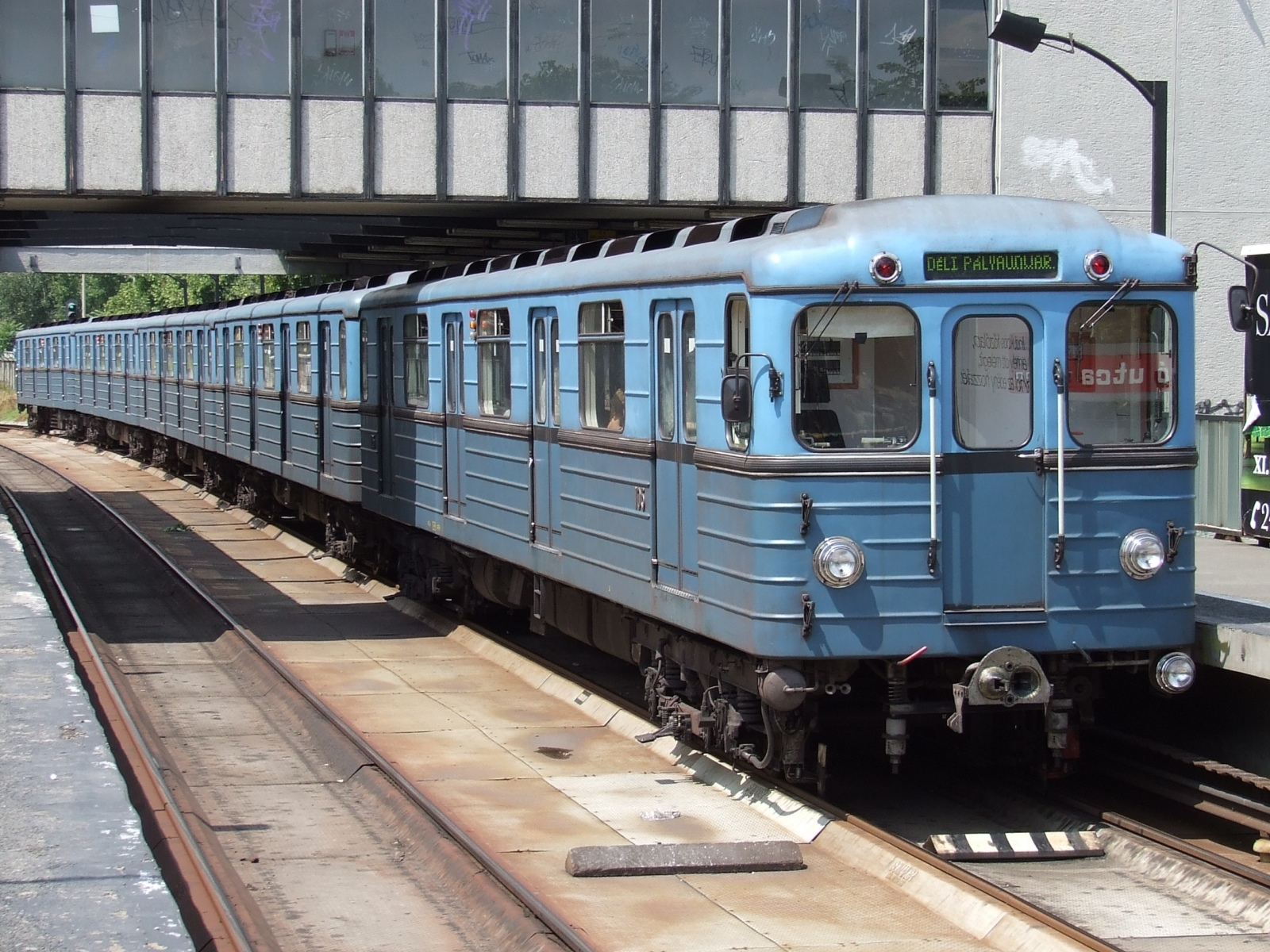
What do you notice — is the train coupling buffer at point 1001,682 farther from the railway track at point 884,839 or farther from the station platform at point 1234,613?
the station platform at point 1234,613

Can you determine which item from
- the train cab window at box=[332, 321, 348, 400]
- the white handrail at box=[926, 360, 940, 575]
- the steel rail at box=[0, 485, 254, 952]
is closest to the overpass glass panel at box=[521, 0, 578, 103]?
the train cab window at box=[332, 321, 348, 400]

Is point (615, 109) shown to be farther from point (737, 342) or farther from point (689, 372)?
point (737, 342)

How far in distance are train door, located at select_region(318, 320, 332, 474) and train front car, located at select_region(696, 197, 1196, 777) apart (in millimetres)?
11267

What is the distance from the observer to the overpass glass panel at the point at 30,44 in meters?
18.9

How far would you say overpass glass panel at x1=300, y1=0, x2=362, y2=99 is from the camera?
2000 cm

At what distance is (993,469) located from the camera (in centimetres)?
877

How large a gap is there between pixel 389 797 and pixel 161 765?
1724 millimetres

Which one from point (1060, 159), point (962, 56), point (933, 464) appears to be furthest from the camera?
point (1060, 159)

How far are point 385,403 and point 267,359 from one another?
6537 mm

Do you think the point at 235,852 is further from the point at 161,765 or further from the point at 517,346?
the point at 517,346

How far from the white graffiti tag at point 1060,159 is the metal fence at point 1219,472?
18.3 ft

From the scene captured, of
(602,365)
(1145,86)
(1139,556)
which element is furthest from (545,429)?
(1145,86)

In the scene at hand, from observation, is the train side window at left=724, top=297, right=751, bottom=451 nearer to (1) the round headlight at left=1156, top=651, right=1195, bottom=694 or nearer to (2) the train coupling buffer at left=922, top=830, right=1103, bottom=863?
(2) the train coupling buffer at left=922, top=830, right=1103, bottom=863

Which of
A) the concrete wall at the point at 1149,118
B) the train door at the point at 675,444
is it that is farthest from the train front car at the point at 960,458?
the concrete wall at the point at 1149,118
